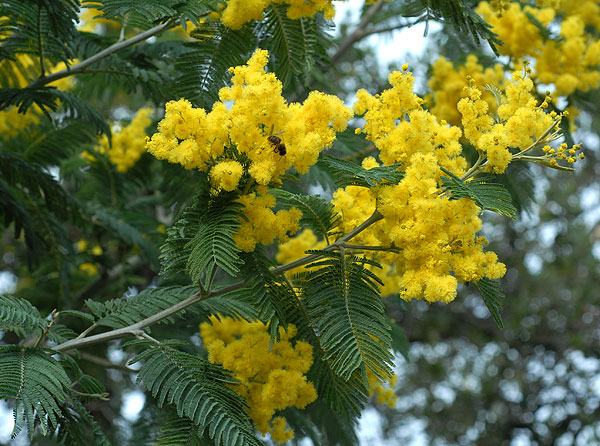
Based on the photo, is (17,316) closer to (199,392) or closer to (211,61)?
(199,392)

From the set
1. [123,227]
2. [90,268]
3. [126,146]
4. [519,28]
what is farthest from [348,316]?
[90,268]

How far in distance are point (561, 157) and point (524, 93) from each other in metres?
0.25

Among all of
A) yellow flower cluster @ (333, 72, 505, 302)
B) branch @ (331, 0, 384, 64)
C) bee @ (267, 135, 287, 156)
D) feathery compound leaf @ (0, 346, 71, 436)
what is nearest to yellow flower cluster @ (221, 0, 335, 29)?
yellow flower cluster @ (333, 72, 505, 302)

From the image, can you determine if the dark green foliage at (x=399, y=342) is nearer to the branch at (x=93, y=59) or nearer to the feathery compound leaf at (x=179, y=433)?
the feathery compound leaf at (x=179, y=433)

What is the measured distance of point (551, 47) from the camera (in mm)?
4594

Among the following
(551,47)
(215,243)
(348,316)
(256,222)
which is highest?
(551,47)

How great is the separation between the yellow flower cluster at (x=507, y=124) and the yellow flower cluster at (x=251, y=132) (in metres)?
0.45

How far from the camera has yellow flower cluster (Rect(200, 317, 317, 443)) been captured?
2.86 m

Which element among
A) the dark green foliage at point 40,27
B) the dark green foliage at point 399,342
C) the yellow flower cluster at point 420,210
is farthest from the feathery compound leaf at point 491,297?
the dark green foliage at point 40,27

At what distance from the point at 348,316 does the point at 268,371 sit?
513 millimetres

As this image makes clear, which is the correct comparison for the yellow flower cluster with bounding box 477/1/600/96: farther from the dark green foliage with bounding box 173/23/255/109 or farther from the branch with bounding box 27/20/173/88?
the branch with bounding box 27/20/173/88

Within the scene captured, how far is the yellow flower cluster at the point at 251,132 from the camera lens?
96.3 inches

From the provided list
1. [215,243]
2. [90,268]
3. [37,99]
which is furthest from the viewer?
[90,268]

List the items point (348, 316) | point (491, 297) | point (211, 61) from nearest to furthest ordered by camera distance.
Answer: point (348, 316)
point (491, 297)
point (211, 61)
